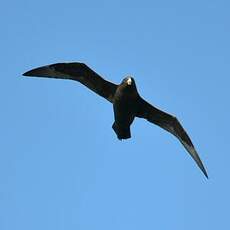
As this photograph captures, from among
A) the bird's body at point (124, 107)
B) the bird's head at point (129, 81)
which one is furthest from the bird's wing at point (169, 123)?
the bird's head at point (129, 81)

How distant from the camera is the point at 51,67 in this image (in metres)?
32.3

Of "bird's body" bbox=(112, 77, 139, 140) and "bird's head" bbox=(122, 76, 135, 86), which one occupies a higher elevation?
"bird's head" bbox=(122, 76, 135, 86)

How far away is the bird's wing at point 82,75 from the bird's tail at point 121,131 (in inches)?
46.5

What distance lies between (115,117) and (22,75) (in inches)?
143

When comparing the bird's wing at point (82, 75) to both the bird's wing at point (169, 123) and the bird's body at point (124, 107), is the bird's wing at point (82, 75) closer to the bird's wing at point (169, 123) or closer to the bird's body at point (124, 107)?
the bird's body at point (124, 107)

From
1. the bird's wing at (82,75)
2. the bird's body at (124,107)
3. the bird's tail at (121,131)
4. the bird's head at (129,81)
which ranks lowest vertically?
the bird's tail at (121,131)

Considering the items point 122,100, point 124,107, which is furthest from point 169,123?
point 122,100

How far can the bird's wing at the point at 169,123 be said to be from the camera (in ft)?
106

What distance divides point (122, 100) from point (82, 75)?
2.18m

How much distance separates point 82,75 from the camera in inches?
1268

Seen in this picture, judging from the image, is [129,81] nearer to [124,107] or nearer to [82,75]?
[124,107]

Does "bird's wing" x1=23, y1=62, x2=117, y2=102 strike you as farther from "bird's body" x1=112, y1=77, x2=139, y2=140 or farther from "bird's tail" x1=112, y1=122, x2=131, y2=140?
"bird's tail" x1=112, y1=122, x2=131, y2=140

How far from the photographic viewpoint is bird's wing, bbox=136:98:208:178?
3231cm

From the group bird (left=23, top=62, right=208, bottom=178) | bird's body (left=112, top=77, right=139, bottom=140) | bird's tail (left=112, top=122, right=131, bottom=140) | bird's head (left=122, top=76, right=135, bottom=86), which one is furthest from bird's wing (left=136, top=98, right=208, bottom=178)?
bird's head (left=122, top=76, right=135, bottom=86)
